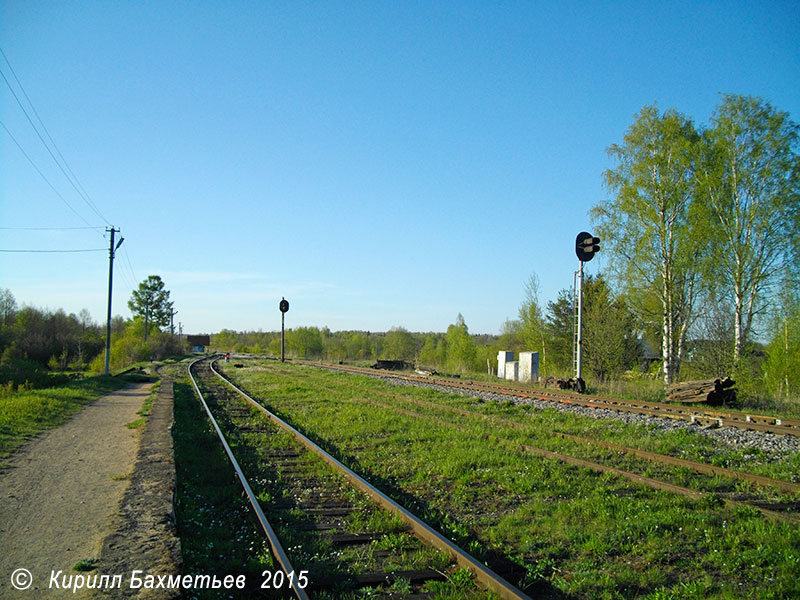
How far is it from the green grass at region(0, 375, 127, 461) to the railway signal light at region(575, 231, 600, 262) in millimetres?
16849

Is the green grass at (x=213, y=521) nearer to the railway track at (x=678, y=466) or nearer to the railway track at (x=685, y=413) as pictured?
the railway track at (x=678, y=466)

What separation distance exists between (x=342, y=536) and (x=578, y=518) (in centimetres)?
264

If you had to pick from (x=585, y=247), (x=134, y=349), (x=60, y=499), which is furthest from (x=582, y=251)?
(x=134, y=349)

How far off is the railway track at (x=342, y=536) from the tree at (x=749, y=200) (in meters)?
21.1

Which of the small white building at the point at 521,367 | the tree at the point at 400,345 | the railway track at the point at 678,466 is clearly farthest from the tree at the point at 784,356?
the tree at the point at 400,345

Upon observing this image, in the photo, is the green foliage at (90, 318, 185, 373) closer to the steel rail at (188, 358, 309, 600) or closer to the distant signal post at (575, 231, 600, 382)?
the distant signal post at (575, 231, 600, 382)

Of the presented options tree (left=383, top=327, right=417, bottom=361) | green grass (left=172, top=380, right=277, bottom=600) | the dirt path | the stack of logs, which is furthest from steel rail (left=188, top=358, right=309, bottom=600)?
tree (left=383, top=327, right=417, bottom=361)

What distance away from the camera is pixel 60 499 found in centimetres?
677

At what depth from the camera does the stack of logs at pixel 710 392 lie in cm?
1480

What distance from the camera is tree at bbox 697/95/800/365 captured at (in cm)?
2309

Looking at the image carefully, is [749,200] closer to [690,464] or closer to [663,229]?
[663,229]

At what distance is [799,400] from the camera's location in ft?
48.7

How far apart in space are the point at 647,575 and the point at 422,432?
21.7 feet

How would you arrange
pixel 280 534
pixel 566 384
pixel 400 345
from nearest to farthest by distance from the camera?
pixel 280 534 < pixel 566 384 < pixel 400 345
